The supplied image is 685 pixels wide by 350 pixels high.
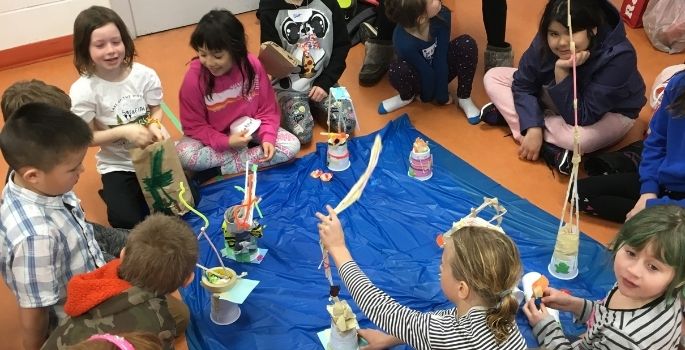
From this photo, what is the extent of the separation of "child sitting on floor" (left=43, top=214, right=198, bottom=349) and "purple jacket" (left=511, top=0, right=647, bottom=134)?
1.61 meters

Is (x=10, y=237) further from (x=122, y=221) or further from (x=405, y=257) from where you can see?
(x=405, y=257)

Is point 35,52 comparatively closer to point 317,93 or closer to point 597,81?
point 317,93

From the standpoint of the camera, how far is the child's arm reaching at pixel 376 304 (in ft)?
4.79

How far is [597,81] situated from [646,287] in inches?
47.4

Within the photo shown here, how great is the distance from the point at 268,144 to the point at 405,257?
2.52 feet

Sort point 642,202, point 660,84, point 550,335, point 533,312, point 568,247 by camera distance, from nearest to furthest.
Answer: point 550,335 < point 533,312 < point 568,247 < point 642,202 < point 660,84

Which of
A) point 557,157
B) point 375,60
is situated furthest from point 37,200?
point 375,60

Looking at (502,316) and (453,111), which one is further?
(453,111)

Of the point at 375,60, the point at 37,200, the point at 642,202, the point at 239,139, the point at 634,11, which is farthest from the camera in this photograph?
the point at 634,11

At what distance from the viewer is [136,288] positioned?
1504 mm

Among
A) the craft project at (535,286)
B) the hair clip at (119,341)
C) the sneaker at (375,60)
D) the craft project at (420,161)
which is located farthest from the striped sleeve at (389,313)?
the sneaker at (375,60)

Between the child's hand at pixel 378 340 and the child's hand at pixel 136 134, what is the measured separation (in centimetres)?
104

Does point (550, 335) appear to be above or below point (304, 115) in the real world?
below

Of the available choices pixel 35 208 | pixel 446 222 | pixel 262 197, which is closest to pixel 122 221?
pixel 262 197
